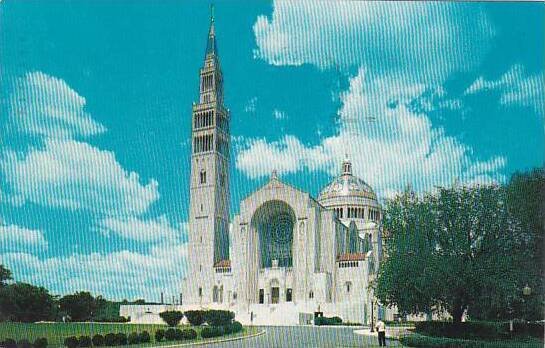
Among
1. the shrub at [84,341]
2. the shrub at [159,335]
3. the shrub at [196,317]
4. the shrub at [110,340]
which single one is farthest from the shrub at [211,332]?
the shrub at [84,341]

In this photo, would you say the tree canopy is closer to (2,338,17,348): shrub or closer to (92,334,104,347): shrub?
(92,334,104,347): shrub

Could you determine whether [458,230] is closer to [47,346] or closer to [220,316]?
[220,316]

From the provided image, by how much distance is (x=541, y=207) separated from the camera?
2500 centimetres

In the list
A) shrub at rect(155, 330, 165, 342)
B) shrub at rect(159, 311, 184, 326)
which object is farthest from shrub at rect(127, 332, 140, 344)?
shrub at rect(159, 311, 184, 326)

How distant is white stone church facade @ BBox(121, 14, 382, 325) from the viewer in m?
57.4

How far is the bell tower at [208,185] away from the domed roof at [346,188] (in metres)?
16.3

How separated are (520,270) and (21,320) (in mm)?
29616

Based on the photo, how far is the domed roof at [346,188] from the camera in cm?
7788

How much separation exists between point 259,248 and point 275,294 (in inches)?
202

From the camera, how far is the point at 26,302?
36.3 meters

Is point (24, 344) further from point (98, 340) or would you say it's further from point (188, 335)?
point (188, 335)

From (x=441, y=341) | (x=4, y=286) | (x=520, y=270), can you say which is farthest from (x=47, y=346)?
(x=520, y=270)

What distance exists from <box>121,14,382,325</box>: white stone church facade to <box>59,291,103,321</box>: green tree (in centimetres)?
950

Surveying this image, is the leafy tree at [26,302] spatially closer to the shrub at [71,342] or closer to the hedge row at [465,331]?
the shrub at [71,342]
